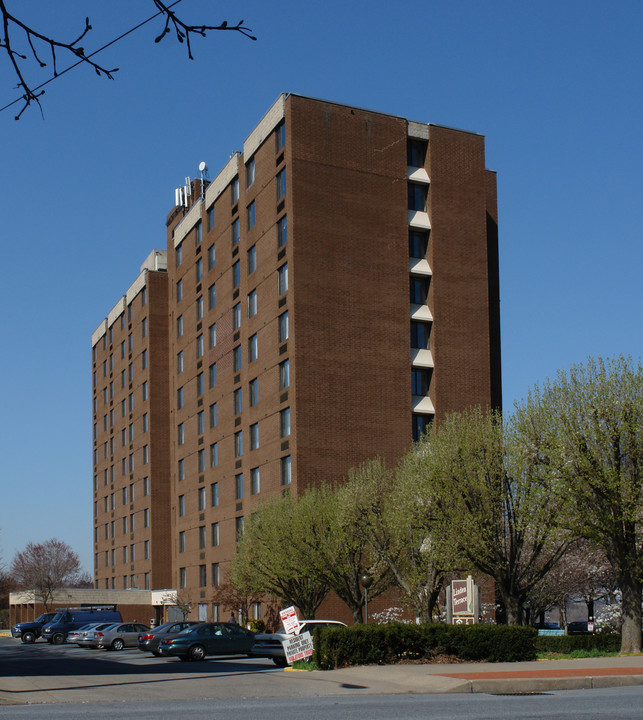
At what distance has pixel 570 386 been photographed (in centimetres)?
3191

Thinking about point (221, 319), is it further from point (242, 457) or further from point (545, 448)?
point (545, 448)

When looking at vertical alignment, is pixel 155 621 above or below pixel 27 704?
below

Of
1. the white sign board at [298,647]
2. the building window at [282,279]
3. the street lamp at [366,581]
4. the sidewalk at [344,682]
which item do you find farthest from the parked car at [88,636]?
the white sign board at [298,647]

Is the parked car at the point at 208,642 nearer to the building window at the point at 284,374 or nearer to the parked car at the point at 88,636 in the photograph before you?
the parked car at the point at 88,636

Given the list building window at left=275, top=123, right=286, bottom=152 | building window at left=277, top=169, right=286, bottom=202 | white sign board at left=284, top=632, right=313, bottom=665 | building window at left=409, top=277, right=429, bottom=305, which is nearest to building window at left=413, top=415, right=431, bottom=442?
building window at left=409, top=277, right=429, bottom=305

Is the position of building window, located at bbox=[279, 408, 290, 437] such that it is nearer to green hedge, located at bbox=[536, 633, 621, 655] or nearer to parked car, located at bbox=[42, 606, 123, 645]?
parked car, located at bbox=[42, 606, 123, 645]

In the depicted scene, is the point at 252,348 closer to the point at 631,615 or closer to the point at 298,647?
the point at 631,615

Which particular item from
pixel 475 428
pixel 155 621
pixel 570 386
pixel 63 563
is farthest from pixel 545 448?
pixel 63 563

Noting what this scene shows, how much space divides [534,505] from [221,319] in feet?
109

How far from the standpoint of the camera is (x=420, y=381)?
52719mm

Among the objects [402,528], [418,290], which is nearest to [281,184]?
[418,290]

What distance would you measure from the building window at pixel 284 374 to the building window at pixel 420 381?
7046mm

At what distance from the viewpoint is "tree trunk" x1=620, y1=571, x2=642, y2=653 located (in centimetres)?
2916

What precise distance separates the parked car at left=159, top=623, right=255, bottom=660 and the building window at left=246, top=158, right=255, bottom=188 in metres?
29.6
